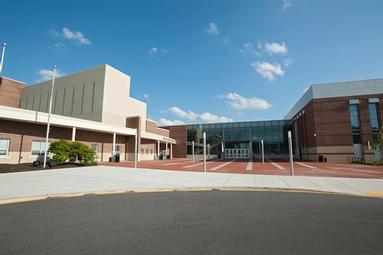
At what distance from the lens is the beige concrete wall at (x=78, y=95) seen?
1422 inches

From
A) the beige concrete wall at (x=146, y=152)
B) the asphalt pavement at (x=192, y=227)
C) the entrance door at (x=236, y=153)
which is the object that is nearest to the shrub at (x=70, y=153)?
the asphalt pavement at (x=192, y=227)

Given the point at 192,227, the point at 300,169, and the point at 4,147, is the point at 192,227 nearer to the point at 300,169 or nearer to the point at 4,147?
the point at 300,169

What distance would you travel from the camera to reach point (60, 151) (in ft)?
68.9

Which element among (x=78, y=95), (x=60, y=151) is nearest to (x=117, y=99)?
(x=78, y=95)

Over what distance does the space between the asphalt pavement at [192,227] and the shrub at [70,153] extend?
1513cm

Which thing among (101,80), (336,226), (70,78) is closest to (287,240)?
(336,226)

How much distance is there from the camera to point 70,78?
40.3 metres

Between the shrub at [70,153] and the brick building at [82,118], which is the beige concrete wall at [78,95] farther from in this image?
the shrub at [70,153]

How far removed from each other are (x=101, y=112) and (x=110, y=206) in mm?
30954

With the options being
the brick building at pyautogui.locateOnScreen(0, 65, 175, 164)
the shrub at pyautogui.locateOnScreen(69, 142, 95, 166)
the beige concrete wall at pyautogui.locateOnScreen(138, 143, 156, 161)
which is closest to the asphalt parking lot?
the shrub at pyautogui.locateOnScreen(69, 142, 95, 166)

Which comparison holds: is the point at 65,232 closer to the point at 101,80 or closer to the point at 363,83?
the point at 101,80

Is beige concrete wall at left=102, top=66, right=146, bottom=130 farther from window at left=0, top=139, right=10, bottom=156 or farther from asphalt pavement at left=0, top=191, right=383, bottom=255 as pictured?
asphalt pavement at left=0, top=191, right=383, bottom=255

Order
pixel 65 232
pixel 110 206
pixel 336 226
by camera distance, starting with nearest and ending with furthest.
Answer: pixel 65 232 < pixel 336 226 < pixel 110 206

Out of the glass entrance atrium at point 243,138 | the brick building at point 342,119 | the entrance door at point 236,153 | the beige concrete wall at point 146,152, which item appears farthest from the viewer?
the entrance door at point 236,153
